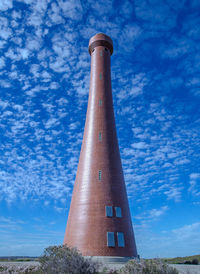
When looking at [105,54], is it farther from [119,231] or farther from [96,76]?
[119,231]

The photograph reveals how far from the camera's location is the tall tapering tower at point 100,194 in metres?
18.2

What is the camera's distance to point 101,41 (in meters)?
28.4

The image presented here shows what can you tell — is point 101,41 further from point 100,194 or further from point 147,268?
point 147,268

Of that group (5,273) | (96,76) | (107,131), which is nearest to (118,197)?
(107,131)

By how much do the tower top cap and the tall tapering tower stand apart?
568 cm

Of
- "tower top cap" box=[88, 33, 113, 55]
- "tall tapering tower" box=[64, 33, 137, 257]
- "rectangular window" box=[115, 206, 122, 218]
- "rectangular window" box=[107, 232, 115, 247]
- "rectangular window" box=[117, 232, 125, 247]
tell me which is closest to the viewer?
"rectangular window" box=[107, 232, 115, 247]

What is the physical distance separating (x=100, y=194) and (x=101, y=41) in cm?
1902

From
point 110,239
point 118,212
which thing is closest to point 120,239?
point 110,239

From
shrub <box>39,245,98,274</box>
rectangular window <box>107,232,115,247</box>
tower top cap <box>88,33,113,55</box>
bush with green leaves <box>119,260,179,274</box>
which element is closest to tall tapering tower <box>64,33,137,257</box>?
rectangular window <box>107,232,115,247</box>

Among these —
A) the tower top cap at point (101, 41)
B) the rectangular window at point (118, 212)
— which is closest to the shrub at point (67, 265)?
the rectangular window at point (118, 212)

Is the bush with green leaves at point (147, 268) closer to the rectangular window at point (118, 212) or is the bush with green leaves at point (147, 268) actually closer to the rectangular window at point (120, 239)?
the rectangular window at point (120, 239)

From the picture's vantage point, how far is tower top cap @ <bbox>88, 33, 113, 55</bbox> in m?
28.4

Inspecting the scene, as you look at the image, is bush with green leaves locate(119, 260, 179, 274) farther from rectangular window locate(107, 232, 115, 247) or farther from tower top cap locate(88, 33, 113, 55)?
tower top cap locate(88, 33, 113, 55)

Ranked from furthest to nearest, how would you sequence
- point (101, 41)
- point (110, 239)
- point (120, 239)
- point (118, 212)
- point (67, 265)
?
point (101, 41)
point (118, 212)
point (120, 239)
point (110, 239)
point (67, 265)
